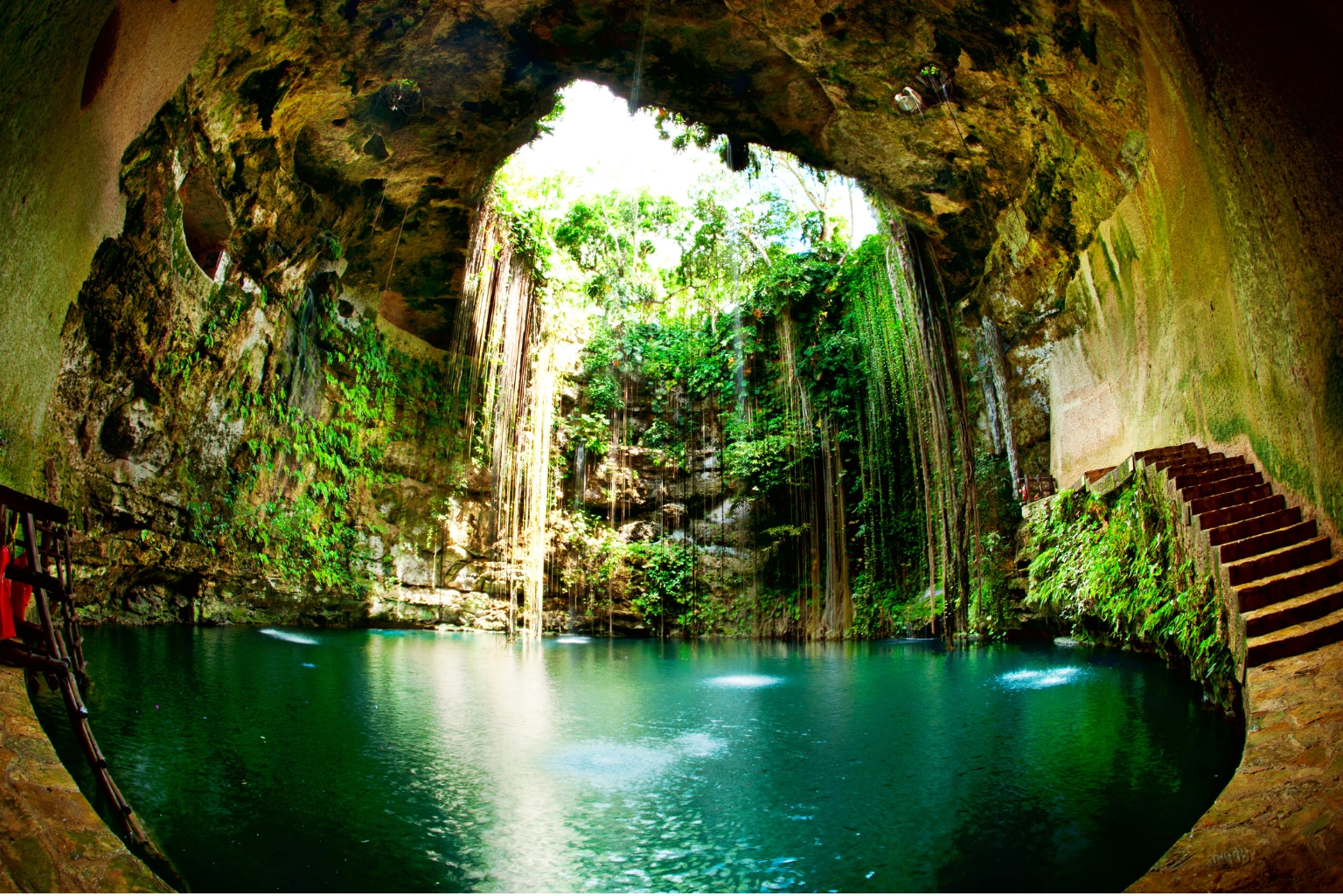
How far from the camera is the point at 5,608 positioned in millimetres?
2773

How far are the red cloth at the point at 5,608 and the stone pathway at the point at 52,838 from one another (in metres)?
0.73

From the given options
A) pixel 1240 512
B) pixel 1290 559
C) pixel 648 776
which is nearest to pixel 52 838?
pixel 648 776

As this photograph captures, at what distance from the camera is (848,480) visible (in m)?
12.2

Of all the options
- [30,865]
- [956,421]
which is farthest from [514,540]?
[30,865]

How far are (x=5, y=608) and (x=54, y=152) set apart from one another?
247 cm

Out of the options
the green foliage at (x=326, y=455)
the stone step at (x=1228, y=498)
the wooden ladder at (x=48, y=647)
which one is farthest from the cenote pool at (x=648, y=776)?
the green foliage at (x=326, y=455)

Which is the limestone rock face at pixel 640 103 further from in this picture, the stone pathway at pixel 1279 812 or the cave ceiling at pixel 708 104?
the stone pathway at pixel 1279 812

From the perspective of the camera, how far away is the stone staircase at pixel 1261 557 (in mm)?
3154

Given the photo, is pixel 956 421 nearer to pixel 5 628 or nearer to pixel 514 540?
pixel 514 540

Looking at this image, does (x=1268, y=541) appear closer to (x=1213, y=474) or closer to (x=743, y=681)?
(x=1213, y=474)

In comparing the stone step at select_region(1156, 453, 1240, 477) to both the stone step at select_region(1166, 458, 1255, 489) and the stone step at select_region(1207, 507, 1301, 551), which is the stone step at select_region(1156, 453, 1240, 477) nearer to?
the stone step at select_region(1166, 458, 1255, 489)

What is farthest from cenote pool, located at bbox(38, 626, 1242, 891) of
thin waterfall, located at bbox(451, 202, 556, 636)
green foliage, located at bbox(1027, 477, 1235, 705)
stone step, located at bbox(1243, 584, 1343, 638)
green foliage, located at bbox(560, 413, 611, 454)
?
green foliage, located at bbox(560, 413, 611, 454)

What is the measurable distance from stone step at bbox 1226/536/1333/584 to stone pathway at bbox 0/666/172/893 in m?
4.40

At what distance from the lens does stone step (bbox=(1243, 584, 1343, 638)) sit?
3.23m
